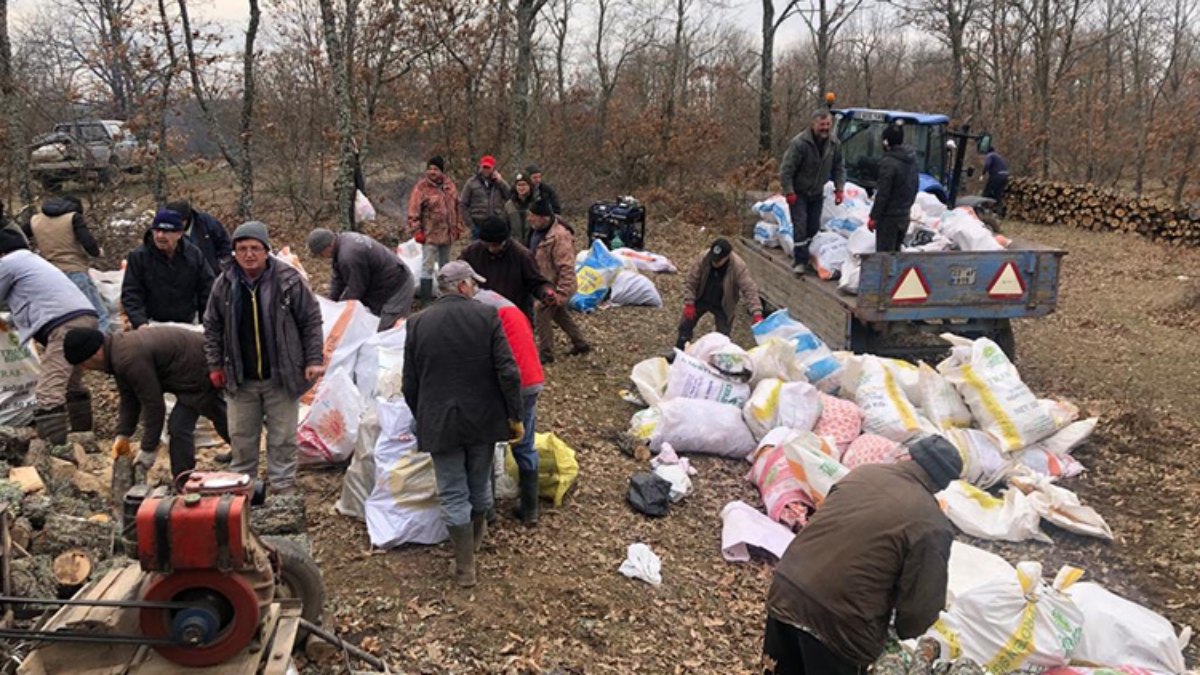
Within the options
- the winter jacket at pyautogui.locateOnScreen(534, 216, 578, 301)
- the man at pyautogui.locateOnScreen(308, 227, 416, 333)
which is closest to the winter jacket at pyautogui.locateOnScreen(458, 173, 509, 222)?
the winter jacket at pyautogui.locateOnScreen(534, 216, 578, 301)

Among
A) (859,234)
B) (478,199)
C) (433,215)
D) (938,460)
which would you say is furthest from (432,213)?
(938,460)

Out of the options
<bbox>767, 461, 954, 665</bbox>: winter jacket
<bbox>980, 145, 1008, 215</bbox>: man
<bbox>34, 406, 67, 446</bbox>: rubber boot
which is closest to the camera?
<bbox>767, 461, 954, 665</bbox>: winter jacket

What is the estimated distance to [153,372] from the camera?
389cm

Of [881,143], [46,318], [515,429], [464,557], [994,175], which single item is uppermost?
[881,143]

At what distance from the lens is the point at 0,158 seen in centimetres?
985

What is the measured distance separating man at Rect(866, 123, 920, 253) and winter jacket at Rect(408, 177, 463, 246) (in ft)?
12.6

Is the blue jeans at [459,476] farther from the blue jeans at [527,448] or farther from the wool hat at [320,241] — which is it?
the wool hat at [320,241]

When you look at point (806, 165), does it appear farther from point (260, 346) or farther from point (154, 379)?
point (154, 379)

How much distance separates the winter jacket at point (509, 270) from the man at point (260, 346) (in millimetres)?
1823

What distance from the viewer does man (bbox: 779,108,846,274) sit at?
7125 millimetres

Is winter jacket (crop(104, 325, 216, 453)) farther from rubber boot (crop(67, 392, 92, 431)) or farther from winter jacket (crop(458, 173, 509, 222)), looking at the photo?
winter jacket (crop(458, 173, 509, 222))

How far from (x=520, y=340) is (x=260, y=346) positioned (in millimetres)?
1252

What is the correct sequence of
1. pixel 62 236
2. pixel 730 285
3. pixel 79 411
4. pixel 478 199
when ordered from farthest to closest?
pixel 478 199
pixel 730 285
pixel 62 236
pixel 79 411

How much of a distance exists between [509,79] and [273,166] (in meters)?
4.40
